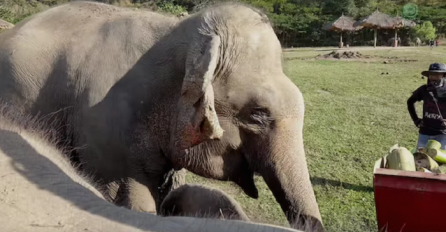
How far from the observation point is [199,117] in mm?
2215

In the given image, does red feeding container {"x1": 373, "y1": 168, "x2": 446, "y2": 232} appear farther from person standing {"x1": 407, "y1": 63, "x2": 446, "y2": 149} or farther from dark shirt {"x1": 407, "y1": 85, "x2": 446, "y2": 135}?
dark shirt {"x1": 407, "y1": 85, "x2": 446, "y2": 135}

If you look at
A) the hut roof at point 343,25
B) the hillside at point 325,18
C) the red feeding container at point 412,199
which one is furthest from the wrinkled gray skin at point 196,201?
the hut roof at point 343,25

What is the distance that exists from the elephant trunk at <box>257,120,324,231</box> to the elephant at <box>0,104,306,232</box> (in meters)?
1.26

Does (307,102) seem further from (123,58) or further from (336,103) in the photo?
(123,58)

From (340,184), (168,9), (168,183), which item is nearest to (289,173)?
(168,183)

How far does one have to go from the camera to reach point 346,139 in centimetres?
688

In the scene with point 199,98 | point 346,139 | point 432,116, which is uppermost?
point 199,98

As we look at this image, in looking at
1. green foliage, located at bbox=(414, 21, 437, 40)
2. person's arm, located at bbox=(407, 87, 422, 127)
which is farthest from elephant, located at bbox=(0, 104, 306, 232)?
green foliage, located at bbox=(414, 21, 437, 40)

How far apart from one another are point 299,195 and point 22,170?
144 cm

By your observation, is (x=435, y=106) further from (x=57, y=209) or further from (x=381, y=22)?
(x=381, y=22)

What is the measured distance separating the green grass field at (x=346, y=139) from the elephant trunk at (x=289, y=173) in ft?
0.63

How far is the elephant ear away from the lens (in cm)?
215

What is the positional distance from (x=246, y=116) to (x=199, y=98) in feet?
1.03

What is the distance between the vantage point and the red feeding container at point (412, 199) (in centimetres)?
299
